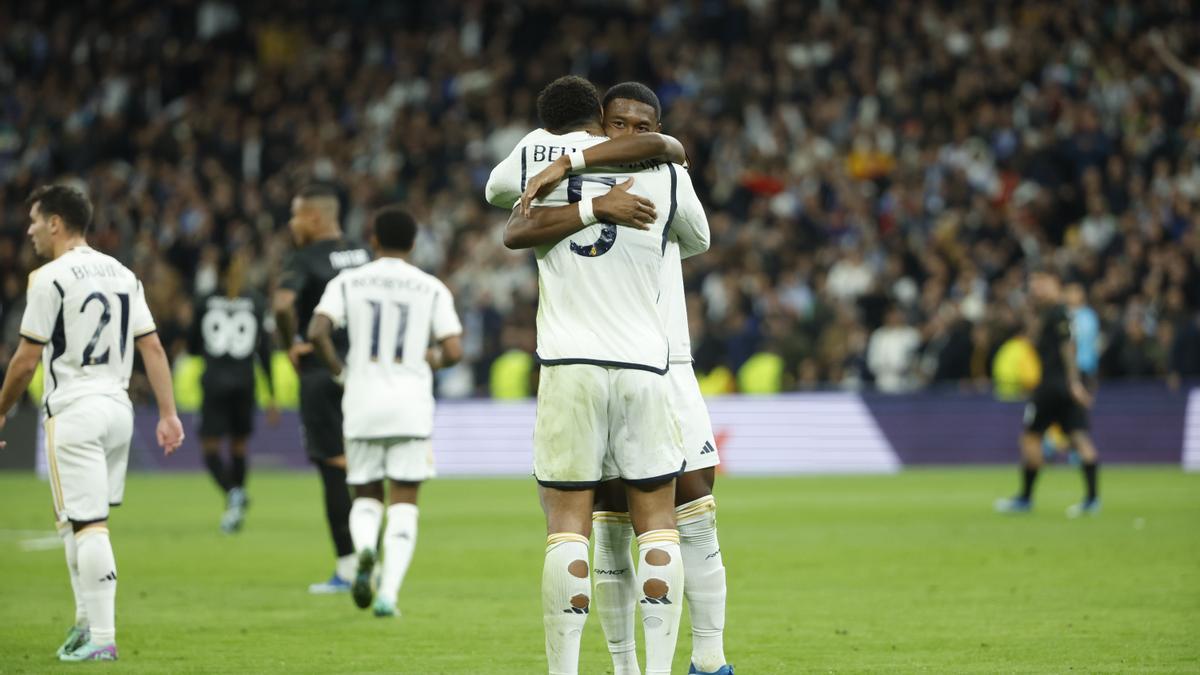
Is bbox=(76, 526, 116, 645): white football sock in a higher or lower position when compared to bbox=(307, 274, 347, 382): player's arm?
lower

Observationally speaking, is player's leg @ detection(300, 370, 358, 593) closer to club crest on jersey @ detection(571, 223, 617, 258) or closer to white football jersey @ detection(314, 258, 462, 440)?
white football jersey @ detection(314, 258, 462, 440)

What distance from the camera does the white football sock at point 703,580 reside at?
23.6 ft

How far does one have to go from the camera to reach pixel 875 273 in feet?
88.4

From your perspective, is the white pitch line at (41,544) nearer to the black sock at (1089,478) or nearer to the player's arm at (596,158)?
the player's arm at (596,158)

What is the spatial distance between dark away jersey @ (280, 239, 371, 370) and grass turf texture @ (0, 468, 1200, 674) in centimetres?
176

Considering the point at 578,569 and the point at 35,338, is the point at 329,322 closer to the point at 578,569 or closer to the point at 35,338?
the point at 35,338

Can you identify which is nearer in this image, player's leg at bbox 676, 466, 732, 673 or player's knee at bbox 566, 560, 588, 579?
player's knee at bbox 566, 560, 588, 579

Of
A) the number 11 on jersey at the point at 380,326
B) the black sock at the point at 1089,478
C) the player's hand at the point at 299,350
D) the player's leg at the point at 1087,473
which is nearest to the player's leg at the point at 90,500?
the number 11 on jersey at the point at 380,326

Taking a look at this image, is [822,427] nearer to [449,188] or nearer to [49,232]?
[449,188]

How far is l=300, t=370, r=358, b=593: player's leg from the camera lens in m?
11.4

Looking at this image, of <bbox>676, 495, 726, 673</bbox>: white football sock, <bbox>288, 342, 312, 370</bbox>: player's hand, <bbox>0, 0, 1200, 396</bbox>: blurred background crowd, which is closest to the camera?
<bbox>676, 495, 726, 673</bbox>: white football sock

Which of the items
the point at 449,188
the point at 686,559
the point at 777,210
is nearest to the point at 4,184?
the point at 449,188

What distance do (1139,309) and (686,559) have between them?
62.2 feet

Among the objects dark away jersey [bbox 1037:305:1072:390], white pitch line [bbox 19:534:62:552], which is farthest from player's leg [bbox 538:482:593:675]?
dark away jersey [bbox 1037:305:1072:390]
